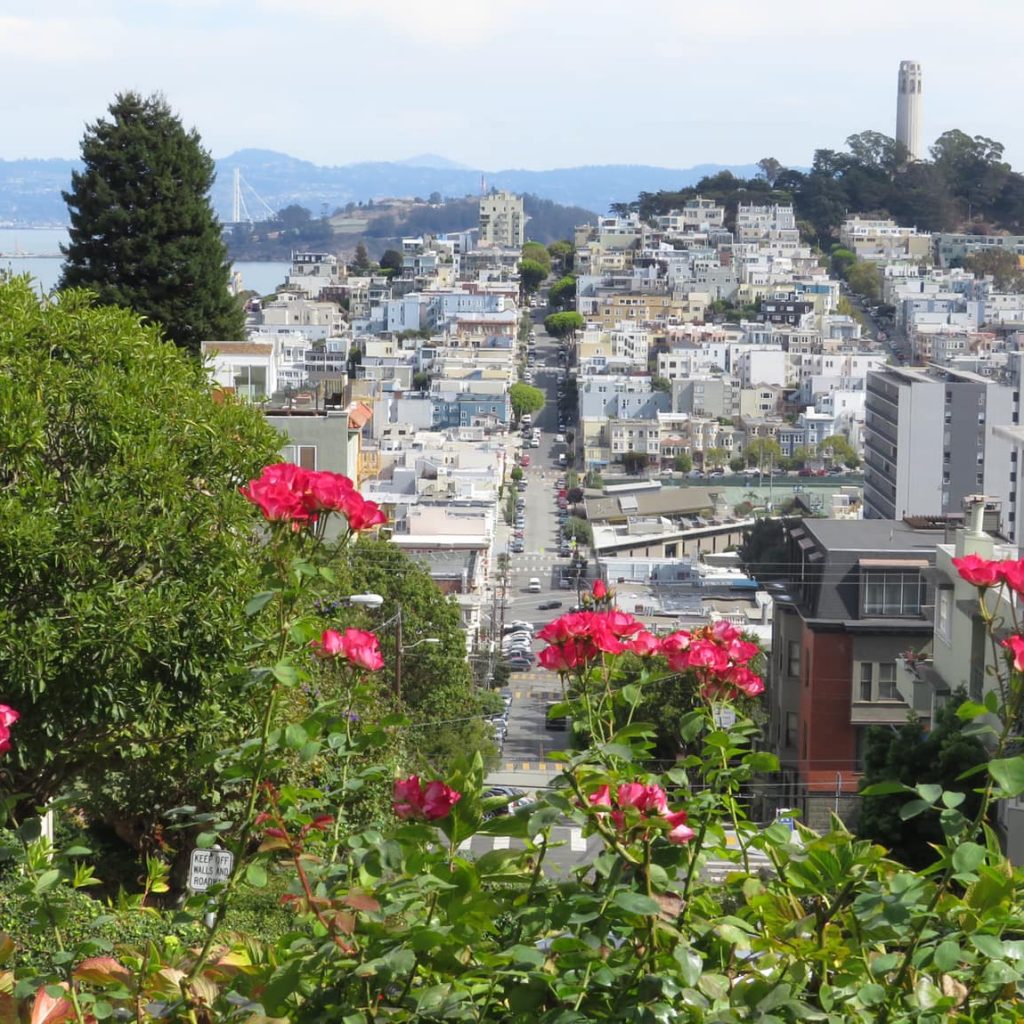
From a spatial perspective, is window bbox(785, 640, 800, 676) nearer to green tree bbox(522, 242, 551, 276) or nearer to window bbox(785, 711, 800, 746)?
window bbox(785, 711, 800, 746)

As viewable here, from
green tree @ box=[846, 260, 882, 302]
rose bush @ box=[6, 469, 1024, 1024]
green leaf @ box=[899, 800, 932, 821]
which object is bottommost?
rose bush @ box=[6, 469, 1024, 1024]

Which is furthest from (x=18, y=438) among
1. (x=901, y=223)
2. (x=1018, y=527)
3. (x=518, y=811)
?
(x=901, y=223)

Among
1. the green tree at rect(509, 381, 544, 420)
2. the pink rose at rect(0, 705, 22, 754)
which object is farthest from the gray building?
the pink rose at rect(0, 705, 22, 754)

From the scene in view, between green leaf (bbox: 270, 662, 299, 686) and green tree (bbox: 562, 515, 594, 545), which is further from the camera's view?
green tree (bbox: 562, 515, 594, 545)

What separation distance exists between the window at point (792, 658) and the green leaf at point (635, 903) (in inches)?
330

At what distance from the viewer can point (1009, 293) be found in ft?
222

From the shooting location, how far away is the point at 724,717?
161 centimetres

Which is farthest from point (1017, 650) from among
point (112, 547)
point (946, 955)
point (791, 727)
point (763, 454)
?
point (763, 454)

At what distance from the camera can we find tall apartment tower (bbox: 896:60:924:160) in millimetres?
91250

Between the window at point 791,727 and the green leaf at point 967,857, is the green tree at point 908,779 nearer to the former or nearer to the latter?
the window at point 791,727

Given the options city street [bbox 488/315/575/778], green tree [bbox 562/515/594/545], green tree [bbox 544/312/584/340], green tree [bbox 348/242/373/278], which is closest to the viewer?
city street [bbox 488/315/575/778]

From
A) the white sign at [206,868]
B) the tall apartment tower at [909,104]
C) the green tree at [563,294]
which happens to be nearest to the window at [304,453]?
the white sign at [206,868]

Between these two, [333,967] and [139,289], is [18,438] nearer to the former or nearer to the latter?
[333,967]

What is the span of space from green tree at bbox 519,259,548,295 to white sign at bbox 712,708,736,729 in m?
73.2
